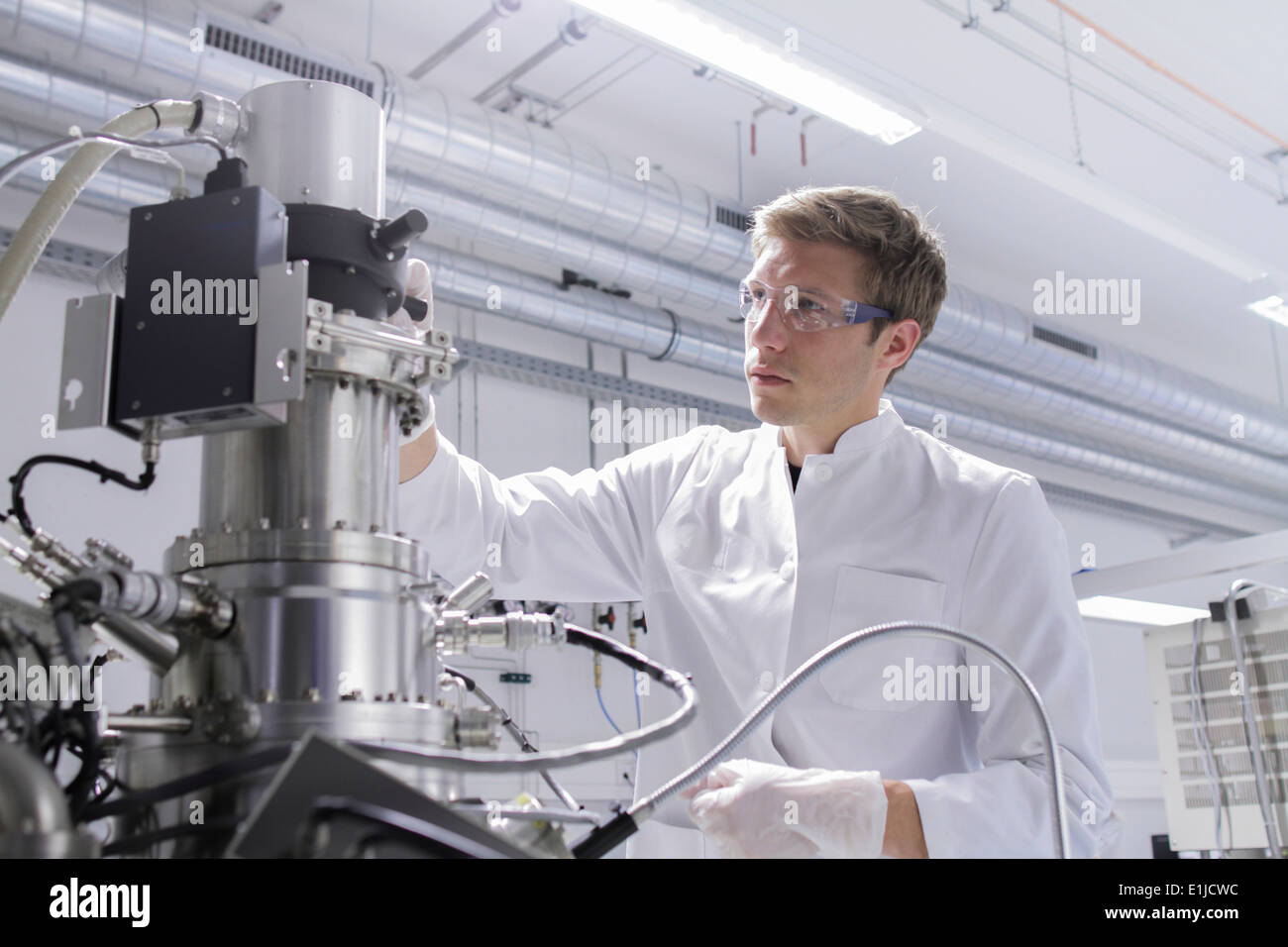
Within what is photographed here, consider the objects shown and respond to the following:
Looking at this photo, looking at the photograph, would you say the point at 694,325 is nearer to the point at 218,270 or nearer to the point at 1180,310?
the point at 1180,310

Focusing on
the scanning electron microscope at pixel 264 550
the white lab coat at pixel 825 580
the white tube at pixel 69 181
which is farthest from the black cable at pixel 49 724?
the white lab coat at pixel 825 580

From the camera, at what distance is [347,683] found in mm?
634

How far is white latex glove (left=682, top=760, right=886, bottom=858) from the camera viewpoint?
0.96 m

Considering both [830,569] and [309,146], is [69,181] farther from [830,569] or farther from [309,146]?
[830,569]

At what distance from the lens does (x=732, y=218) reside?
420cm

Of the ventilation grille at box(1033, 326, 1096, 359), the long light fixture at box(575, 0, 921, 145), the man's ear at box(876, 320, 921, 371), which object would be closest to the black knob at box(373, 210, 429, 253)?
the man's ear at box(876, 320, 921, 371)

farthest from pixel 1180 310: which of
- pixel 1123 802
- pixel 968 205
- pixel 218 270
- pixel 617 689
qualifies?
→ pixel 218 270

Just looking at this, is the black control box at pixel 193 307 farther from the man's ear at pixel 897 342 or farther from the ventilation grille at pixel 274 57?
the ventilation grille at pixel 274 57

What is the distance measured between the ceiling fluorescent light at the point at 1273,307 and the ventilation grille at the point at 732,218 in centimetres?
192

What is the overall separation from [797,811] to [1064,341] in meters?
4.59

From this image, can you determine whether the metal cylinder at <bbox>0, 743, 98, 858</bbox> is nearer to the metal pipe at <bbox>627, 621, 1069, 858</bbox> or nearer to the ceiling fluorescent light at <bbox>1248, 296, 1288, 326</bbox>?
the metal pipe at <bbox>627, 621, 1069, 858</bbox>

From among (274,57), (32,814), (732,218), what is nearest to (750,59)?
(274,57)
